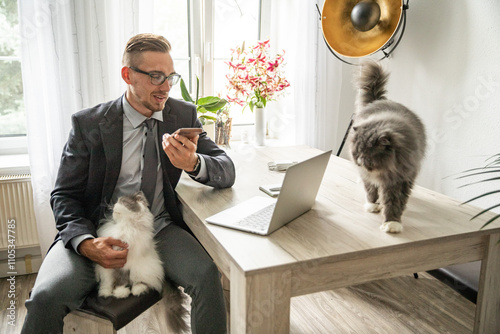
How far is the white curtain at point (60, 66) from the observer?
2.17 m

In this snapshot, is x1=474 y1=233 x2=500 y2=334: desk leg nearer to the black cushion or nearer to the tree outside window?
the black cushion

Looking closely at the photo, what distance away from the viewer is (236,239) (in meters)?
1.23

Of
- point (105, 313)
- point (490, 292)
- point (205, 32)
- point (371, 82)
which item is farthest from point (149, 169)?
point (205, 32)

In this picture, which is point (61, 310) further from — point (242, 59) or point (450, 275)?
point (450, 275)

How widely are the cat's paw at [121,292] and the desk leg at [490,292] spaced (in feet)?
3.98

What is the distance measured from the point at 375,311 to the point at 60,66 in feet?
7.05

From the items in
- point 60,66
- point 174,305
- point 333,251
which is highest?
point 60,66

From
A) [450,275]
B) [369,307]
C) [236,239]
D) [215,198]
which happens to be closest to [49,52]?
[215,198]

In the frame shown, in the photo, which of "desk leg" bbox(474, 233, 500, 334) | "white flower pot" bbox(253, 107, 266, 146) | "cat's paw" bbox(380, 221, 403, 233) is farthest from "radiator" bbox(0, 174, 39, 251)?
"desk leg" bbox(474, 233, 500, 334)

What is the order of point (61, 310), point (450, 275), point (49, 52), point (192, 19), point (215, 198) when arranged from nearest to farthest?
point (61, 310)
point (215, 198)
point (49, 52)
point (450, 275)
point (192, 19)

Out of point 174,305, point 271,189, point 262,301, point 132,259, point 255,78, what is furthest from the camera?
point 255,78

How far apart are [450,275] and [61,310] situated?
2.11 metres

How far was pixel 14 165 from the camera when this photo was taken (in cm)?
239

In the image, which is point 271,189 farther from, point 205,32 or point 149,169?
point 205,32
